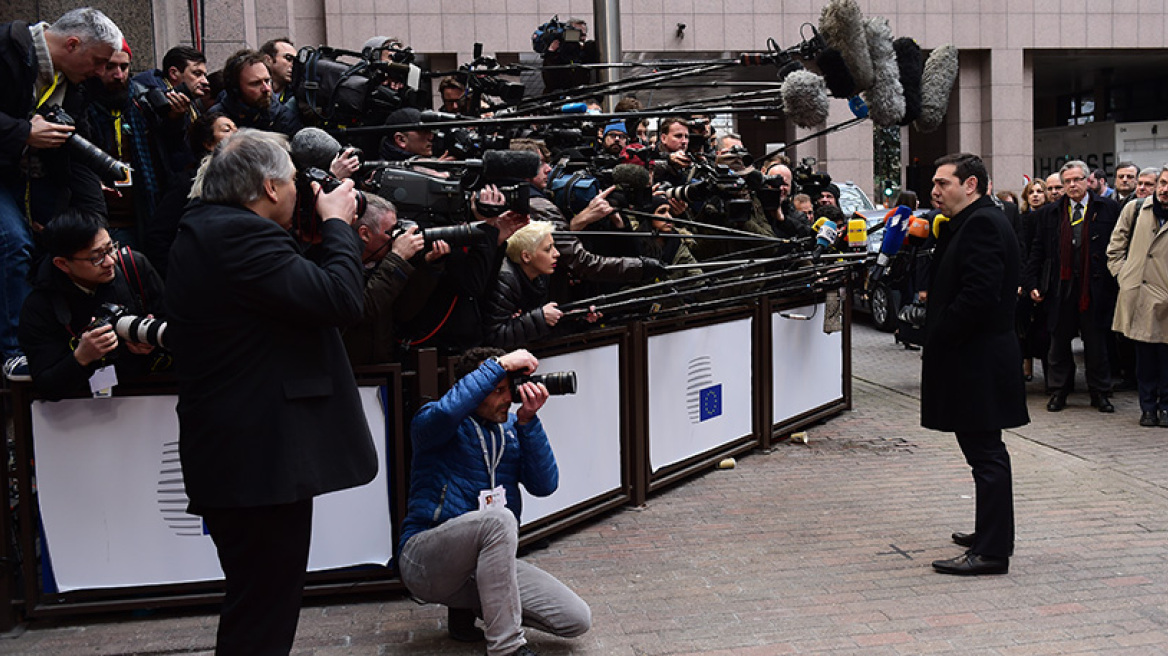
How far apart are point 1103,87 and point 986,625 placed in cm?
4027

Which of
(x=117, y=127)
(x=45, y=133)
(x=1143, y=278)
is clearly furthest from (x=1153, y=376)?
(x=45, y=133)

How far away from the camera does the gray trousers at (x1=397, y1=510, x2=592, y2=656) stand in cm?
482

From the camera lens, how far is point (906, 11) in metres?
29.7

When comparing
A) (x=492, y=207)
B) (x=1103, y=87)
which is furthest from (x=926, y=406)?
(x=1103, y=87)

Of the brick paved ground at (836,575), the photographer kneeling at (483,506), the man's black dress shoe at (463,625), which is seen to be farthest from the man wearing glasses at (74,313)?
the man's black dress shoe at (463,625)

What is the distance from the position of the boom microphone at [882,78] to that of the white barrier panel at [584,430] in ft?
7.32

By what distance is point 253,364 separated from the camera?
3715 mm

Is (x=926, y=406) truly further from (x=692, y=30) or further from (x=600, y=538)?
Answer: (x=692, y=30)

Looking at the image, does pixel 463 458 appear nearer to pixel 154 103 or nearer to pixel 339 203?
pixel 339 203

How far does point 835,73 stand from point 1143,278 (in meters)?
5.18

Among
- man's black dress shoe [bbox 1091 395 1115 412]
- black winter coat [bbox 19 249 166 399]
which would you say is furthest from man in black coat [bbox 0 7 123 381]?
man's black dress shoe [bbox 1091 395 1115 412]

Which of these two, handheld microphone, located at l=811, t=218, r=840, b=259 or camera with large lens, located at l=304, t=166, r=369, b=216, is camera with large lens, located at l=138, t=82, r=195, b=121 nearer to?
camera with large lens, located at l=304, t=166, r=369, b=216

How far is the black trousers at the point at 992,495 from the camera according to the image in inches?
241

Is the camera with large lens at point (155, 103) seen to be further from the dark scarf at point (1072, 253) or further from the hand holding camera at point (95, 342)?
the dark scarf at point (1072, 253)
